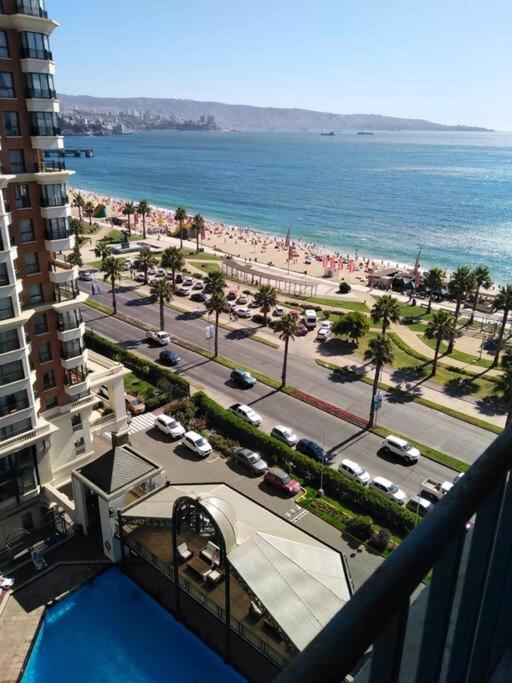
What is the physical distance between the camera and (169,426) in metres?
49.4

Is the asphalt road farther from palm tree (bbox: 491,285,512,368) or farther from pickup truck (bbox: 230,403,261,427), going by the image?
palm tree (bbox: 491,285,512,368)

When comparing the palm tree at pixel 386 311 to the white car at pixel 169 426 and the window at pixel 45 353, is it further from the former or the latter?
the window at pixel 45 353

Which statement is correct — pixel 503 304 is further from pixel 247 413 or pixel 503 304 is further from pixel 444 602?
pixel 444 602

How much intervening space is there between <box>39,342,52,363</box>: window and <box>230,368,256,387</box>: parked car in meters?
24.3

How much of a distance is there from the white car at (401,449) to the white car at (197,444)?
1515 cm

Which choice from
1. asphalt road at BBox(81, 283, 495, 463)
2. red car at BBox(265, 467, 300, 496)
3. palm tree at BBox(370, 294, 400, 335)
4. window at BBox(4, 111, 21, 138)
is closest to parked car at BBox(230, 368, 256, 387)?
asphalt road at BBox(81, 283, 495, 463)

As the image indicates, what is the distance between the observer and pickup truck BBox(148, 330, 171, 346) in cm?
6775

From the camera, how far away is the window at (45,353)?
36.9 m

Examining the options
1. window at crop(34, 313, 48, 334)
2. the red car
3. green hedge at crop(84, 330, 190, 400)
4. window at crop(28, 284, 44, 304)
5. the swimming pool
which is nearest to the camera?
the swimming pool

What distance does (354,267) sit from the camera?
12006 cm

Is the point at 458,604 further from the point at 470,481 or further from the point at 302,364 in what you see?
the point at 302,364

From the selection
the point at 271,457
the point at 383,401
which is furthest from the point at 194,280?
the point at 271,457

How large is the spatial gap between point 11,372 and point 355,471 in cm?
2579

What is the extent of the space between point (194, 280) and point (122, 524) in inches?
2724
